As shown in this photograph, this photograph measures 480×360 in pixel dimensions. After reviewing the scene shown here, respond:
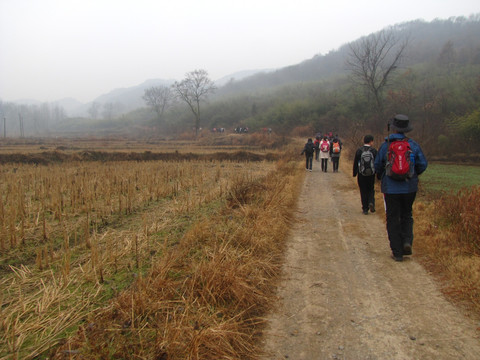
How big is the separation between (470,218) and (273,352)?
14.3 feet

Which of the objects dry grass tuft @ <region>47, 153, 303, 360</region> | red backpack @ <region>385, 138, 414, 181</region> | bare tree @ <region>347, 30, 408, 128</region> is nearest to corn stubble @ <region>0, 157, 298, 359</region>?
dry grass tuft @ <region>47, 153, 303, 360</region>

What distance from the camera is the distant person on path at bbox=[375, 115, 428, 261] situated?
16.2ft

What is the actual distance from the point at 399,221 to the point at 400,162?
92 centimetres

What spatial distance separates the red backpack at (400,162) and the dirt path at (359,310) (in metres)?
1.32

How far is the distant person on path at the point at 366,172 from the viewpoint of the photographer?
775 centimetres

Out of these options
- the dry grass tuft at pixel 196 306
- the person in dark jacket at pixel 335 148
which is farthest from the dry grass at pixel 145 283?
the person in dark jacket at pixel 335 148

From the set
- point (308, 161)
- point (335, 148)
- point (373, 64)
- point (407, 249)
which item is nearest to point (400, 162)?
point (407, 249)

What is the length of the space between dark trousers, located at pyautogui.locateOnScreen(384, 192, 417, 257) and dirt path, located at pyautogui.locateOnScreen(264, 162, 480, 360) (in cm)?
29

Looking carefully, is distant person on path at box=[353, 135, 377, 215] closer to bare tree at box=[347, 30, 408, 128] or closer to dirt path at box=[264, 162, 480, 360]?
dirt path at box=[264, 162, 480, 360]

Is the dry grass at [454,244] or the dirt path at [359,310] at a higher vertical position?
the dry grass at [454,244]

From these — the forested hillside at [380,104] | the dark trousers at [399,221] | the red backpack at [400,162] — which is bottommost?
the dark trousers at [399,221]

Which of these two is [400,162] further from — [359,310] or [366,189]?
[366,189]

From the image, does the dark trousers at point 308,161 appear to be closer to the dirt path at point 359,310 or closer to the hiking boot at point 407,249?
the dirt path at point 359,310

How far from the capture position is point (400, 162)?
16.1ft
